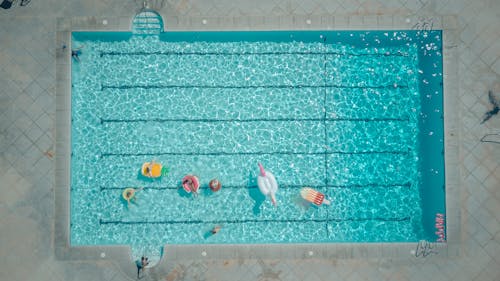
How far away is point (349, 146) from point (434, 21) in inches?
157

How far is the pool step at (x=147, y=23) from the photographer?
1096cm

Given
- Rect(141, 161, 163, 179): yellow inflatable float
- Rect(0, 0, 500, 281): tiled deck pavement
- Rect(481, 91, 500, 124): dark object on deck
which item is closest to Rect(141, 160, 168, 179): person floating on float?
Rect(141, 161, 163, 179): yellow inflatable float

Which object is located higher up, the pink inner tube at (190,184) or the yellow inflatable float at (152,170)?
the yellow inflatable float at (152,170)

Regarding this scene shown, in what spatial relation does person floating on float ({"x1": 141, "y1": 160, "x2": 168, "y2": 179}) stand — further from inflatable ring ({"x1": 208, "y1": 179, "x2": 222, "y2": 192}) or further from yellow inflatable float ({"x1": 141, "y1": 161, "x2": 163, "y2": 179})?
inflatable ring ({"x1": 208, "y1": 179, "x2": 222, "y2": 192})

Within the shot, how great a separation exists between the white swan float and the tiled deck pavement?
1751mm

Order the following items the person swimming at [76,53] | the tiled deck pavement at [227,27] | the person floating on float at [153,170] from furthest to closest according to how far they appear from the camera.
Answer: the person swimming at [76,53], the person floating on float at [153,170], the tiled deck pavement at [227,27]

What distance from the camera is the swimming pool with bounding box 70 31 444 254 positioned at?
11.0 metres

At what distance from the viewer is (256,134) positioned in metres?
11.1

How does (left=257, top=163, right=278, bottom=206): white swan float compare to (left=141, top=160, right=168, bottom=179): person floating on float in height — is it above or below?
below

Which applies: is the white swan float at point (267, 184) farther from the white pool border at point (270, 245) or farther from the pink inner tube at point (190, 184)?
the pink inner tube at point (190, 184)

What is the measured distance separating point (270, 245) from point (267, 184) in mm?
1605

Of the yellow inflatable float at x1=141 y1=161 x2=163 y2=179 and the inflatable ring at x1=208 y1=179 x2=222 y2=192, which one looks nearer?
the inflatable ring at x1=208 y1=179 x2=222 y2=192

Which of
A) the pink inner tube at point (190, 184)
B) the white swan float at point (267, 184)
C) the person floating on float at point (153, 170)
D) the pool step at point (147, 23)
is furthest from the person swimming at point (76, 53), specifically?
the white swan float at point (267, 184)

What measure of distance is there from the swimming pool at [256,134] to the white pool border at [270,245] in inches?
8.4
